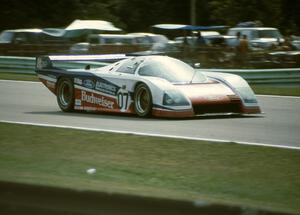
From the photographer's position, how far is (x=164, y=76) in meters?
13.2

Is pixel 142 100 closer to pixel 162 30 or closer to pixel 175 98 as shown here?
pixel 175 98

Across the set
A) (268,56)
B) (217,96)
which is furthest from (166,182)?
(268,56)

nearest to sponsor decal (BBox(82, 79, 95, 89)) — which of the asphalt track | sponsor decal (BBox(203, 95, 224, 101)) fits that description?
the asphalt track

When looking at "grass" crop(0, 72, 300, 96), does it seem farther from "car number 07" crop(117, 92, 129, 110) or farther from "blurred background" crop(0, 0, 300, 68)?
"car number 07" crop(117, 92, 129, 110)

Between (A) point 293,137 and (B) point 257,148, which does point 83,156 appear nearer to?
(B) point 257,148

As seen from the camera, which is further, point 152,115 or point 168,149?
point 152,115

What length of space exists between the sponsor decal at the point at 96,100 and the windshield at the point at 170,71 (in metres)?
0.88

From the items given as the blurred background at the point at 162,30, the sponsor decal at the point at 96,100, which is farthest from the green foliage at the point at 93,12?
the sponsor decal at the point at 96,100

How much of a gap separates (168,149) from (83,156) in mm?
1158

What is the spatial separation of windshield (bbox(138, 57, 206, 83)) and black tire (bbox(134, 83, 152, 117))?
343mm

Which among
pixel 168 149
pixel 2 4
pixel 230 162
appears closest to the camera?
pixel 230 162

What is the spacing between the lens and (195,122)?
41.8 feet

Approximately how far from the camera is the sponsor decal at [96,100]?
45.2 feet

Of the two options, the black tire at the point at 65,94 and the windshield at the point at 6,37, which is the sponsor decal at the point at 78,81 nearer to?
the black tire at the point at 65,94
